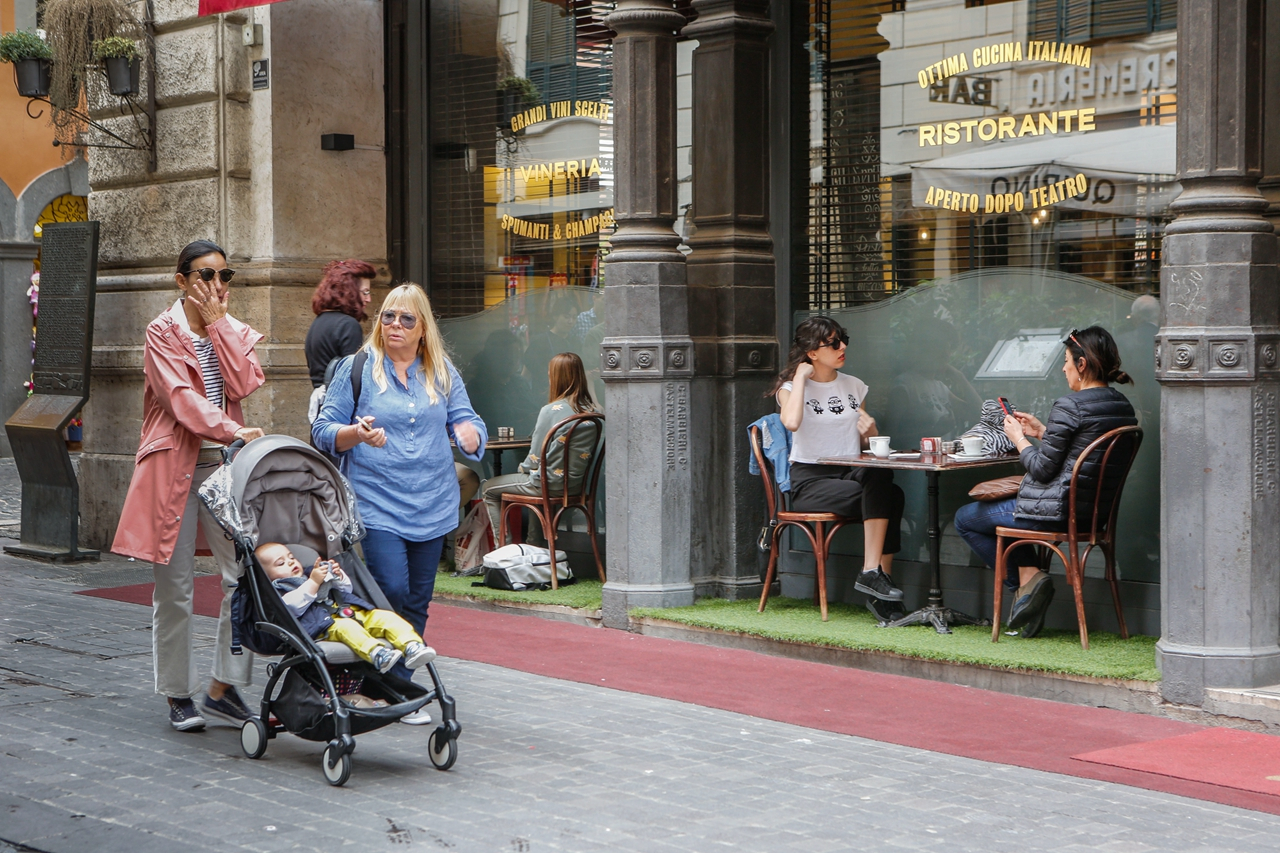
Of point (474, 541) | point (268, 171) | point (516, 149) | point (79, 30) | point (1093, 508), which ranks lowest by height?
point (474, 541)

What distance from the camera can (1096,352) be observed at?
682 cm

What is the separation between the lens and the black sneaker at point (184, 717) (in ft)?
19.2

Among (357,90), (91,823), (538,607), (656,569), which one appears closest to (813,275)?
(656,569)

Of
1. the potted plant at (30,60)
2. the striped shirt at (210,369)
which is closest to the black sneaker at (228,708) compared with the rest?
the striped shirt at (210,369)

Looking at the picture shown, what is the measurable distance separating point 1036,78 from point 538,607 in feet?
13.2

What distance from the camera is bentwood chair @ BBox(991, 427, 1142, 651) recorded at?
21.8ft

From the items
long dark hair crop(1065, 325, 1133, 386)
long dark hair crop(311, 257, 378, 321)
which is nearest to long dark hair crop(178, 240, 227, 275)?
long dark hair crop(311, 257, 378, 321)

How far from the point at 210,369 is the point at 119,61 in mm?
5518

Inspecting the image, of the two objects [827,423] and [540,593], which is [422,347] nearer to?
[827,423]

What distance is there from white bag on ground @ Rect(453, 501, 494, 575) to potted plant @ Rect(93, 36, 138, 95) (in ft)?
13.5

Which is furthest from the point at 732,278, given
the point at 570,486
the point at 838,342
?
the point at 570,486

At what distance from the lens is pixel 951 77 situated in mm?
7945

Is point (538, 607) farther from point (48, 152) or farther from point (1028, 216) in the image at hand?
point (48, 152)

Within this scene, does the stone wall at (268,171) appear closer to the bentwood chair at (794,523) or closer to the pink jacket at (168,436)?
the bentwood chair at (794,523)
